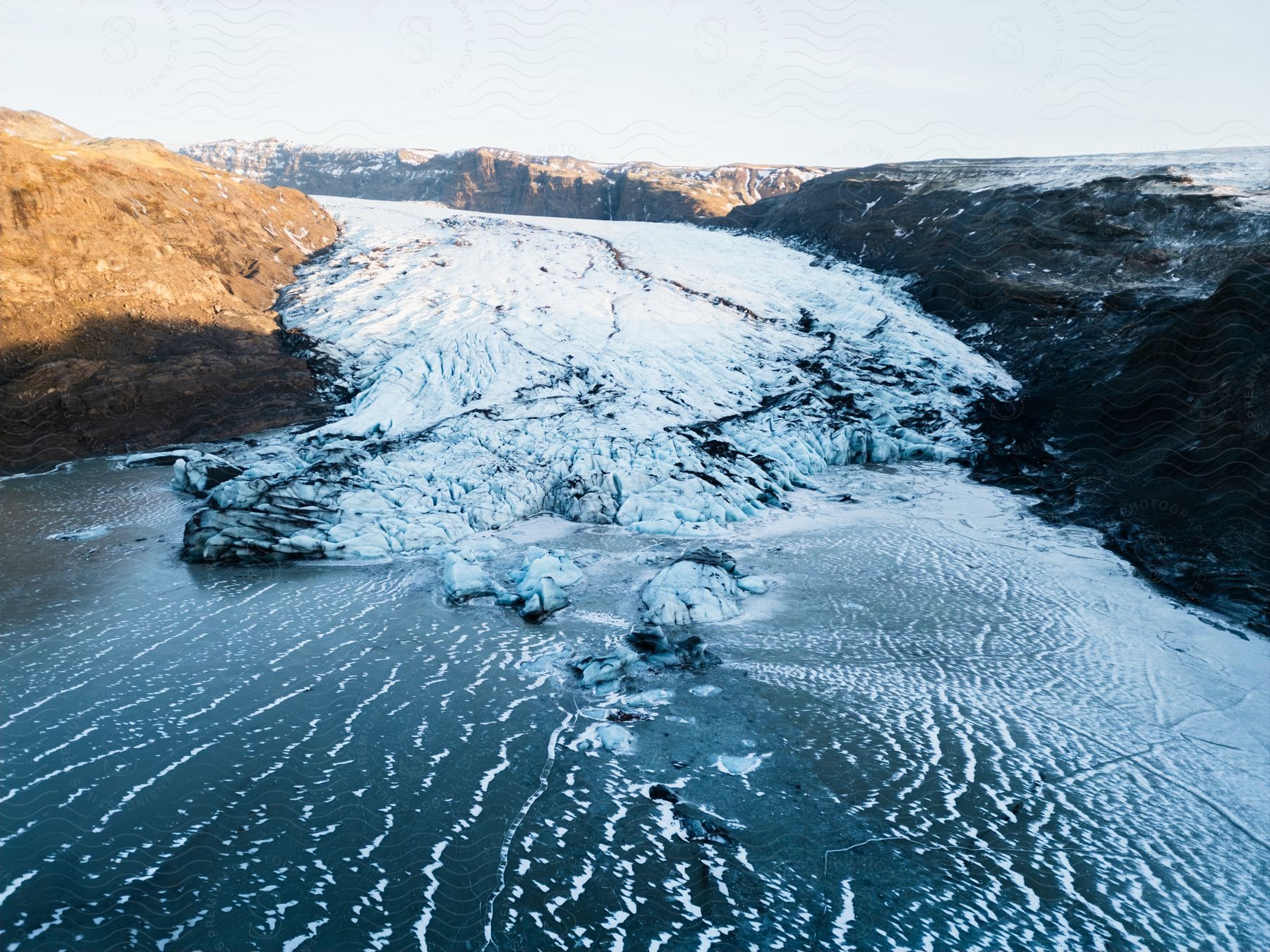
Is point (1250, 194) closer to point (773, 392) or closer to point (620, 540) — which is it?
point (773, 392)

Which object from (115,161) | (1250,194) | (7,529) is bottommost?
(7,529)

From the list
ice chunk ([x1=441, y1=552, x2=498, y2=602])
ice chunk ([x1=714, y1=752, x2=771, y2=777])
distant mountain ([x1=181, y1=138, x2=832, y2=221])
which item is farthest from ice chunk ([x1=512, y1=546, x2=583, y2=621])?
distant mountain ([x1=181, y1=138, x2=832, y2=221])

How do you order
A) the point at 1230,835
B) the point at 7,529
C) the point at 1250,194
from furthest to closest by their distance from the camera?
the point at 1250,194 → the point at 7,529 → the point at 1230,835

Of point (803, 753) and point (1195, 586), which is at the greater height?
point (1195, 586)

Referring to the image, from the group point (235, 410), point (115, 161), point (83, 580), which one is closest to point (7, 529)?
point (83, 580)

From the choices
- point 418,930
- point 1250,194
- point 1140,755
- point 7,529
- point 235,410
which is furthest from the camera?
point 1250,194
